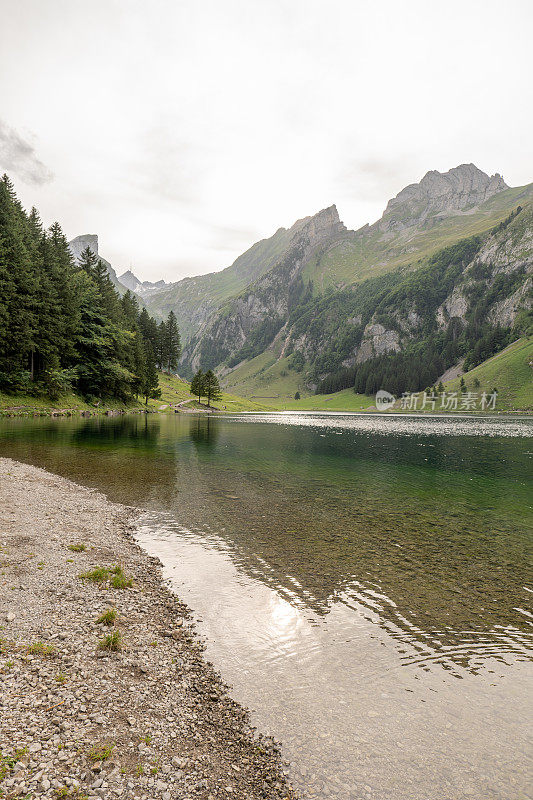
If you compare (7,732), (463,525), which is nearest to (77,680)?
(7,732)

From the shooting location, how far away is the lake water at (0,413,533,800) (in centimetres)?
804

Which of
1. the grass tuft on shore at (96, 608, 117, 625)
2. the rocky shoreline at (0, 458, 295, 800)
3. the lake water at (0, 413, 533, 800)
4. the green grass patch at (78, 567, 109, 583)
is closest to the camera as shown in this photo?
the rocky shoreline at (0, 458, 295, 800)

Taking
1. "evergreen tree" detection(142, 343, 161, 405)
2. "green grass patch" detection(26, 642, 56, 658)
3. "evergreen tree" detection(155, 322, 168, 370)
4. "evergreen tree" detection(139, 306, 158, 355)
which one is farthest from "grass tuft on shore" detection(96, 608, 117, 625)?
"evergreen tree" detection(155, 322, 168, 370)

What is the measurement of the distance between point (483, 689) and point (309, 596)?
19.9 ft

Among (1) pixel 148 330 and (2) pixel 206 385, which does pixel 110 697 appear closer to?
(2) pixel 206 385

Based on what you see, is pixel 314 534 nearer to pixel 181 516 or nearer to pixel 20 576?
pixel 181 516

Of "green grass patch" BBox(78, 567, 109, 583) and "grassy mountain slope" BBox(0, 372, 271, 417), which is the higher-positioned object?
"grassy mountain slope" BBox(0, 372, 271, 417)

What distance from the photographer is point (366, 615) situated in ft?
44.2

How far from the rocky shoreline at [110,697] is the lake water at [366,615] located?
780 mm

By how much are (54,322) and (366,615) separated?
3394 inches

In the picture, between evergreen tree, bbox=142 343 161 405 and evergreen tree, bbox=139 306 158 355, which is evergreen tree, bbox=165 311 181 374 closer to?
evergreen tree, bbox=139 306 158 355

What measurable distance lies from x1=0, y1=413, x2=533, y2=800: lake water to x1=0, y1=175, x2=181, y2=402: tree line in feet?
160

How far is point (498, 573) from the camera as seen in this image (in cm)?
1725

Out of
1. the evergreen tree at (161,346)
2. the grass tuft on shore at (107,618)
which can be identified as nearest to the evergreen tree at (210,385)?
the evergreen tree at (161,346)
